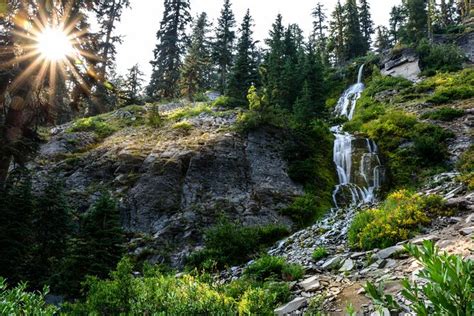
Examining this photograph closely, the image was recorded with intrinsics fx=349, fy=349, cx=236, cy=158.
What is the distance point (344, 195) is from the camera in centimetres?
1756

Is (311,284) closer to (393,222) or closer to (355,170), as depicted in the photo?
(393,222)

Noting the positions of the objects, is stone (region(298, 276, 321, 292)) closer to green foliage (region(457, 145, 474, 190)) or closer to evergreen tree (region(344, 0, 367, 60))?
green foliage (region(457, 145, 474, 190))

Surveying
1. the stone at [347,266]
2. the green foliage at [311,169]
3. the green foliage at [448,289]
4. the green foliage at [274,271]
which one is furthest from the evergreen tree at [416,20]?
the green foliage at [448,289]

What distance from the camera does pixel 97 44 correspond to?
41.5 ft

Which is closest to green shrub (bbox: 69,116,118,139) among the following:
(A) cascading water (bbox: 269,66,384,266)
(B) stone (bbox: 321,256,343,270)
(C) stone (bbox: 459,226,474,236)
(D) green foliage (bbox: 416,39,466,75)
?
(A) cascading water (bbox: 269,66,384,266)

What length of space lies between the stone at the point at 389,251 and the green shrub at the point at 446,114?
17676 millimetres

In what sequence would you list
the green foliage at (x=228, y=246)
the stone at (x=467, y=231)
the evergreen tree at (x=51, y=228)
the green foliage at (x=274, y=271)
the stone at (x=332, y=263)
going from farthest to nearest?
the green foliage at (x=228, y=246)
the evergreen tree at (x=51, y=228)
the stone at (x=332, y=263)
the green foliage at (x=274, y=271)
the stone at (x=467, y=231)

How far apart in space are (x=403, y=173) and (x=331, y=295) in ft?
43.3

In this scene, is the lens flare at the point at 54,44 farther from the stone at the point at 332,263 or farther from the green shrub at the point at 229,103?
the green shrub at the point at 229,103

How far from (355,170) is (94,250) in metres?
14.6

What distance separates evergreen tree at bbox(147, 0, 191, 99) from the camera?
39094mm

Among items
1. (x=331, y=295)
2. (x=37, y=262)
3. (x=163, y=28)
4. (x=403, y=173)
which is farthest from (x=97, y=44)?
(x=163, y=28)

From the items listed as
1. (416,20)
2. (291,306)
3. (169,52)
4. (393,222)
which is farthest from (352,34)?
(291,306)

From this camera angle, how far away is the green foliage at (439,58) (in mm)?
37844
